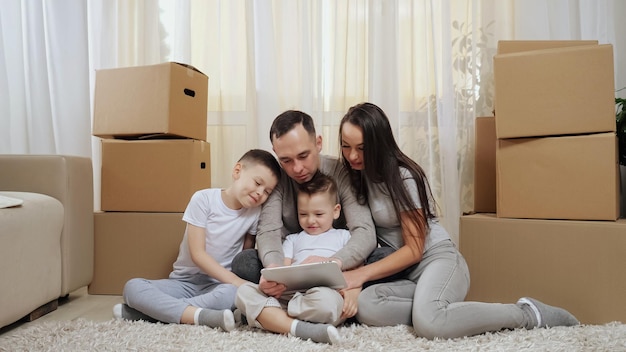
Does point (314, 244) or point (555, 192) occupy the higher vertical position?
point (555, 192)

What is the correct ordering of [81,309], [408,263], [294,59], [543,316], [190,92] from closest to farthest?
[543,316]
[408,263]
[81,309]
[190,92]
[294,59]

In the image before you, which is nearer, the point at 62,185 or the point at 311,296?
the point at 311,296

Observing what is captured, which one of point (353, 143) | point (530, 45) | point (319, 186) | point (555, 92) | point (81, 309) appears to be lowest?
point (81, 309)

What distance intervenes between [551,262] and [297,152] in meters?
0.82

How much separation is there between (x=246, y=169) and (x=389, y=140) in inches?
17.0

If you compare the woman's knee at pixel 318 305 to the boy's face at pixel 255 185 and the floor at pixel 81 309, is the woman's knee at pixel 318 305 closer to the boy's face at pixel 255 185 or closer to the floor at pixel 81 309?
the boy's face at pixel 255 185

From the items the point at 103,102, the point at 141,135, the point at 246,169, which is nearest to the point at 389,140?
the point at 246,169

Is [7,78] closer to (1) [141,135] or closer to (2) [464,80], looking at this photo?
(1) [141,135]

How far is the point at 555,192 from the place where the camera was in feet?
5.27

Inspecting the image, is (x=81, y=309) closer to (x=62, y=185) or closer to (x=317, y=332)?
(x=62, y=185)

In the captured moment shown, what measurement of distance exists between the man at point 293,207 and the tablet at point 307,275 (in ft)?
0.17

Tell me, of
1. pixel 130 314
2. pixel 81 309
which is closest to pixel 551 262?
pixel 130 314

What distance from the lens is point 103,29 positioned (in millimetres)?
2387

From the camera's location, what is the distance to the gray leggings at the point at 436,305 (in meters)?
1.33
